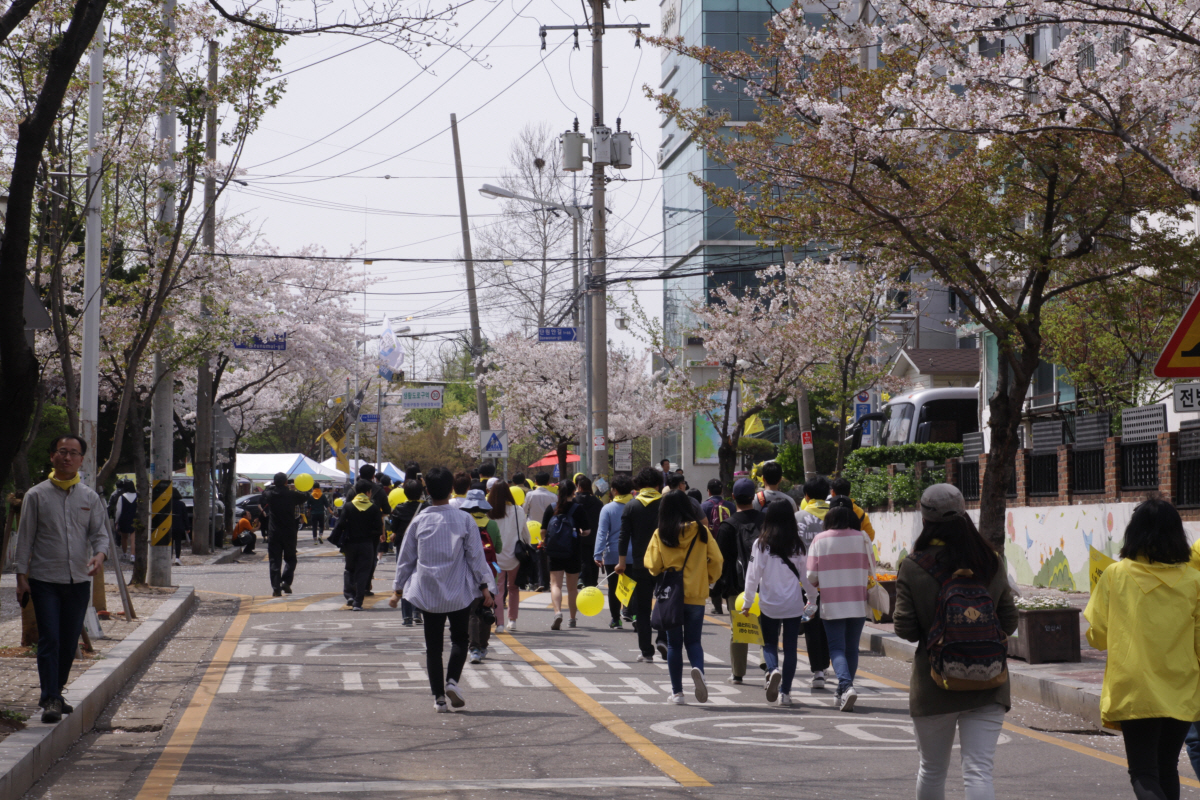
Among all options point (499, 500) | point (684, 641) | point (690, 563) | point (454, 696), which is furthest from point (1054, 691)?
point (499, 500)

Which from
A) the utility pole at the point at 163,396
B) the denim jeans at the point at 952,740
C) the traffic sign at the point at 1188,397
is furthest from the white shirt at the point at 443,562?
the utility pole at the point at 163,396

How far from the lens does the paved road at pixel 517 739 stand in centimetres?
723

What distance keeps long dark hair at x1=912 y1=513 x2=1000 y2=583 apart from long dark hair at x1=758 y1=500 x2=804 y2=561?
477 cm

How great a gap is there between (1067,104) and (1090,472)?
7.96m

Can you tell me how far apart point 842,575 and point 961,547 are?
4.74 meters

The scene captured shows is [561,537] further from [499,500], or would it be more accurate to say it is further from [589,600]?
[589,600]

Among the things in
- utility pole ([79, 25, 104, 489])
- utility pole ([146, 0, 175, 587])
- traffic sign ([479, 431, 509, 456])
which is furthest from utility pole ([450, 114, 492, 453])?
utility pole ([79, 25, 104, 489])

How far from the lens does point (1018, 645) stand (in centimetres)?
1191

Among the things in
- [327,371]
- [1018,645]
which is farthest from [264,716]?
[327,371]

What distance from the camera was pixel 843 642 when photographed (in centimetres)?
1034

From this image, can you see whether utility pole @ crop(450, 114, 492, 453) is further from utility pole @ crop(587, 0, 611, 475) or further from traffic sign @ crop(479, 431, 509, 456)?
utility pole @ crop(587, 0, 611, 475)

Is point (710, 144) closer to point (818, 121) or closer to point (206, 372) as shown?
point (818, 121)

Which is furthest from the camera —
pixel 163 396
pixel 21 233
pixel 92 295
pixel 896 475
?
pixel 896 475

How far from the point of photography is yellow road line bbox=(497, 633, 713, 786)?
7449mm
